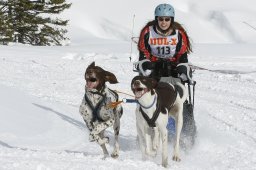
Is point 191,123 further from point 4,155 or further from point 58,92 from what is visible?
point 58,92

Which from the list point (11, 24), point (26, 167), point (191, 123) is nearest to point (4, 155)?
point (26, 167)

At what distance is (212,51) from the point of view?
22234 millimetres

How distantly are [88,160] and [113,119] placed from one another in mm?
729

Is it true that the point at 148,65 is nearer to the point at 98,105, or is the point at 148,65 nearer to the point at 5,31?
the point at 98,105

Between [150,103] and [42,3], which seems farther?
[42,3]

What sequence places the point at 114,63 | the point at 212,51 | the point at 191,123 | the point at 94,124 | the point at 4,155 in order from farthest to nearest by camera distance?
1. the point at 212,51
2. the point at 114,63
3. the point at 191,123
4. the point at 94,124
5. the point at 4,155

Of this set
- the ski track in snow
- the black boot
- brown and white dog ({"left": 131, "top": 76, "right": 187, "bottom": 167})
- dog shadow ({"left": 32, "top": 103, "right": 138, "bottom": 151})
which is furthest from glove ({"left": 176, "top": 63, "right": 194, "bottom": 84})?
dog shadow ({"left": 32, "top": 103, "right": 138, "bottom": 151})

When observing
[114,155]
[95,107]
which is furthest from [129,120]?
[95,107]

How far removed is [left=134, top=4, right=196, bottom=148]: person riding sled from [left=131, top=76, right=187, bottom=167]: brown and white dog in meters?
0.53

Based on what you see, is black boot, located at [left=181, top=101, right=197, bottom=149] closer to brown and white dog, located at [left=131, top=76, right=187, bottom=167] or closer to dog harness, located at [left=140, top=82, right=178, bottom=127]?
dog harness, located at [left=140, top=82, right=178, bottom=127]

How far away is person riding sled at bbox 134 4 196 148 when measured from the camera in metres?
6.95

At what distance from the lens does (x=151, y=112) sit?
19.2ft

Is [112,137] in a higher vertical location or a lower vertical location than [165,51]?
lower

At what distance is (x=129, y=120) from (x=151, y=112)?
12.0 feet
